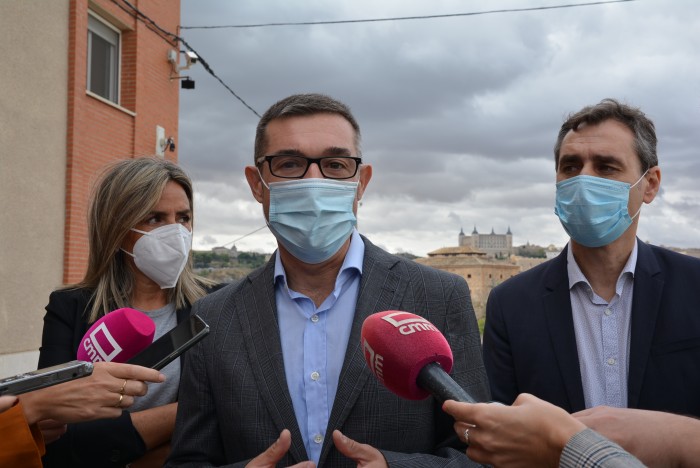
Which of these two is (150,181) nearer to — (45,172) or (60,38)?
(45,172)

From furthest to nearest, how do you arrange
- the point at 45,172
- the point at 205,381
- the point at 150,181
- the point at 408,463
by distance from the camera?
1. the point at 45,172
2. the point at 150,181
3. the point at 205,381
4. the point at 408,463

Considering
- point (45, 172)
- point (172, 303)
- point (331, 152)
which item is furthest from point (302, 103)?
point (45, 172)

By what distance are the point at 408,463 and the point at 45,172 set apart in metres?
7.93

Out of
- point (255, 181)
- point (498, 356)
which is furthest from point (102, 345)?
point (498, 356)

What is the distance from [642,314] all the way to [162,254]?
84.5 inches

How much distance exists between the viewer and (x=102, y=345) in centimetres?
205

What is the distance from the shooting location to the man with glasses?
6.56 ft

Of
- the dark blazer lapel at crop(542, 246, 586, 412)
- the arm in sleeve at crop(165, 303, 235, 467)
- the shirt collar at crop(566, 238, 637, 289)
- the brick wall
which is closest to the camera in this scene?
the arm in sleeve at crop(165, 303, 235, 467)

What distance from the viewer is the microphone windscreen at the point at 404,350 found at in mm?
1557

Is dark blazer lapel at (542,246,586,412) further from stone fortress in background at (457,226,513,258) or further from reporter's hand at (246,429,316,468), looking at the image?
stone fortress in background at (457,226,513,258)

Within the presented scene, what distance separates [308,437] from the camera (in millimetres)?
2037

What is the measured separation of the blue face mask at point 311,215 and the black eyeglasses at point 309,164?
Answer: 32mm

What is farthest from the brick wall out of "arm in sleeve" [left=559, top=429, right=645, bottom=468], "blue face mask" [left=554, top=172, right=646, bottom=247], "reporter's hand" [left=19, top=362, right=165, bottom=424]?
"arm in sleeve" [left=559, top=429, right=645, bottom=468]

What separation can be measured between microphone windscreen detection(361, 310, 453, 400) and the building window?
31.0 ft
